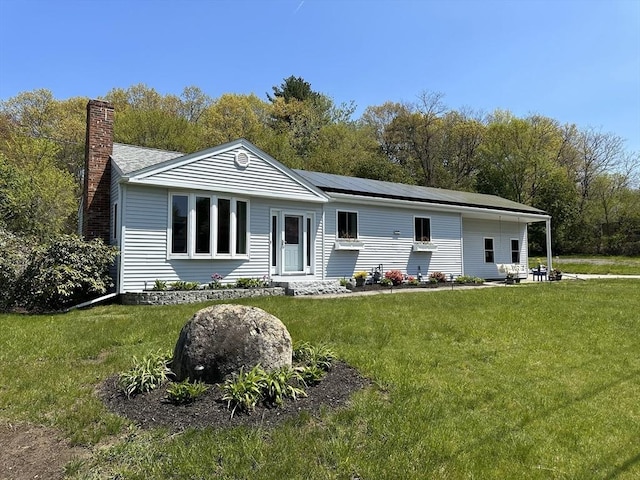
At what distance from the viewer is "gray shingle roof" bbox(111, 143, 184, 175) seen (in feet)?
35.7

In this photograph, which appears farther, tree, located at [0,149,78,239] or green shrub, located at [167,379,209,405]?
tree, located at [0,149,78,239]

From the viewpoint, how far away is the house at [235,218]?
1058cm

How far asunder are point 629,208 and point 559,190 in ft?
16.2

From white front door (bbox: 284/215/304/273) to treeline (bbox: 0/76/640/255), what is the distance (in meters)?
12.2

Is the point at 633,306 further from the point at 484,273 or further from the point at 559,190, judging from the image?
the point at 559,190

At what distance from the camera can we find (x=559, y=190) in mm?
33906

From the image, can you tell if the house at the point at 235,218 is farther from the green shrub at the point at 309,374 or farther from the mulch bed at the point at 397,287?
the green shrub at the point at 309,374

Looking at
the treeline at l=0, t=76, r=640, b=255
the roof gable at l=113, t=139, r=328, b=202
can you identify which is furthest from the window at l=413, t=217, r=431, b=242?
the treeline at l=0, t=76, r=640, b=255

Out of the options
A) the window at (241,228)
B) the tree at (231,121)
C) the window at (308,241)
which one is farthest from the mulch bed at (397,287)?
the tree at (231,121)

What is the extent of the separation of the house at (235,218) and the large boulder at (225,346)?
696 cm

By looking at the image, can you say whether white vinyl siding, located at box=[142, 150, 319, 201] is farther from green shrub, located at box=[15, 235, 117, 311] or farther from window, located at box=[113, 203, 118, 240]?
green shrub, located at box=[15, 235, 117, 311]

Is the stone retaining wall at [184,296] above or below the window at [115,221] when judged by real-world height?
below

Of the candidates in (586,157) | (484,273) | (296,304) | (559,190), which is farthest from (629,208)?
(296,304)

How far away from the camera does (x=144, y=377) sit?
4059 millimetres
